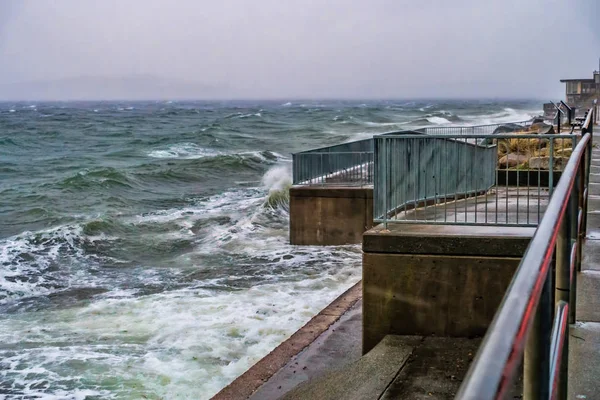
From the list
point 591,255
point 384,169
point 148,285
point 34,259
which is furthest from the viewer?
point 34,259

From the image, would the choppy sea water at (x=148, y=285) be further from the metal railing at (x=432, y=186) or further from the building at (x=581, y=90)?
the building at (x=581, y=90)

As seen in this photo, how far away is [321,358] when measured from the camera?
873 cm

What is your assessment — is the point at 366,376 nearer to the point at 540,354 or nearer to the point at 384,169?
the point at 384,169

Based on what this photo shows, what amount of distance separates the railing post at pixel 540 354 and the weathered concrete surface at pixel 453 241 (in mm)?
5579

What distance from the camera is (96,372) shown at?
9.91 m

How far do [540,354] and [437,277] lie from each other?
5.83 metres

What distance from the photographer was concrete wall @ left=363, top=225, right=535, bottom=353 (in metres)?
7.36

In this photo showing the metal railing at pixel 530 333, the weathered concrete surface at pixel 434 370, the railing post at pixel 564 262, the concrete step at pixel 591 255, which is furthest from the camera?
the concrete step at pixel 591 255

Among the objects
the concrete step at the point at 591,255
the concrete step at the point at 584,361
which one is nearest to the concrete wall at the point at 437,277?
the concrete step at the point at 591,255

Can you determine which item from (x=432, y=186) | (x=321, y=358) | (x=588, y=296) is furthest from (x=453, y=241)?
(x=432, y=186)

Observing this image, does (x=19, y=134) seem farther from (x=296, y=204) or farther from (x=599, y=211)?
(x=599, y=211)

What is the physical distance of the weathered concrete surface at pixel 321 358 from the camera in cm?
790

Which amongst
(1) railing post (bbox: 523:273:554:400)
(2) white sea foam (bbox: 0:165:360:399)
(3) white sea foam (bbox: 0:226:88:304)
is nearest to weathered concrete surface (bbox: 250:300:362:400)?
(2) white sea foam (bbox: 0:165:360:399)

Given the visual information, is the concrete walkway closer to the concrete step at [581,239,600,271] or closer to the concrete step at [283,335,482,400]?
the concrete step at [581,239,600,271]
